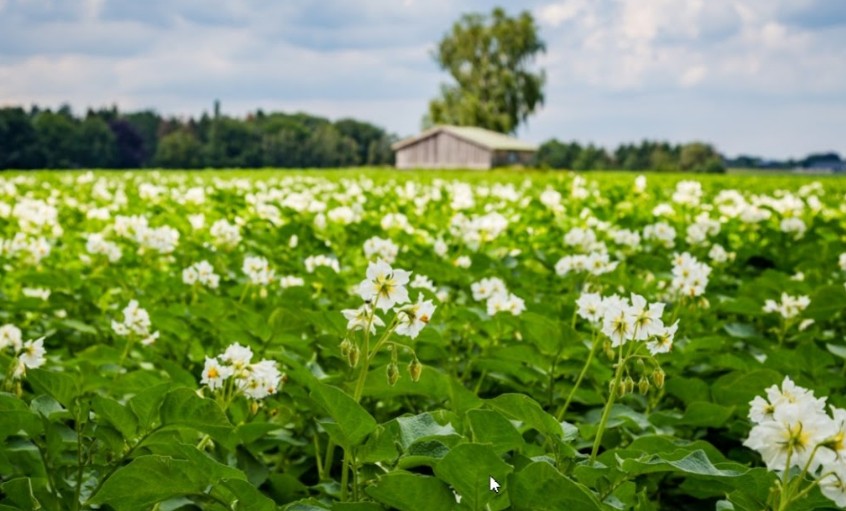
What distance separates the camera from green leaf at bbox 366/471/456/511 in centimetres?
131

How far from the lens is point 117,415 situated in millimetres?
1643

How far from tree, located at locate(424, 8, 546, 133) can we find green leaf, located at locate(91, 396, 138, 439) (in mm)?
63872

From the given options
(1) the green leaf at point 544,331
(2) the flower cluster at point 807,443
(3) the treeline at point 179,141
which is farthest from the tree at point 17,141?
(2) the flower cluster at point 807,443

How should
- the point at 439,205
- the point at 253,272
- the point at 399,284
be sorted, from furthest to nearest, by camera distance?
the point at 439,205 → the point at 253,272 → the point at 399,284

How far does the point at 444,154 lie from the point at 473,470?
66313mm

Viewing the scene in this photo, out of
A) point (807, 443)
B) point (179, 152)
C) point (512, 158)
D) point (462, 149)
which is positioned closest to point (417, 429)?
point (807, 443)

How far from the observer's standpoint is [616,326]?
6.04 feet

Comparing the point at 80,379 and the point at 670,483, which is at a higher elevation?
the point at 80,379

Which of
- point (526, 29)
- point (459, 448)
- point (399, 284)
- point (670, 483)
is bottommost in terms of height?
point (670, 483)

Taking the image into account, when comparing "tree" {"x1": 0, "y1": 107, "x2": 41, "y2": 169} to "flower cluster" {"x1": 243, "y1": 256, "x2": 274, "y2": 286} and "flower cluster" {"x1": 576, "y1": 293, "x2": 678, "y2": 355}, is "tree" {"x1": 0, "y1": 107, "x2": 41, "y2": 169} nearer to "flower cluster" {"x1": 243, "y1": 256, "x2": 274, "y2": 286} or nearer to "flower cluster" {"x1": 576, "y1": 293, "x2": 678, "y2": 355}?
"flower cluster" {"x1": 243, "y1": 256, "x2": 274, "y2": 286}

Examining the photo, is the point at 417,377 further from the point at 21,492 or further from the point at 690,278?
the point at 690,278

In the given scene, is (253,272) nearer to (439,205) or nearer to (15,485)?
(15,485)

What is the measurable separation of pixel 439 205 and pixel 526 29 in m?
59.6

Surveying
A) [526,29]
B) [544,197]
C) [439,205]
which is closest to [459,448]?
[544,197]
